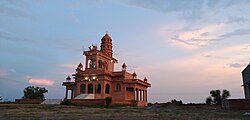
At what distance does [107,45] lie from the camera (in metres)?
52.6

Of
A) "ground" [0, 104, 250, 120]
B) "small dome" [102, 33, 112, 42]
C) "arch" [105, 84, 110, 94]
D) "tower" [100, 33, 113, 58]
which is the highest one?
"small dome" [102, 33, 112, 42]

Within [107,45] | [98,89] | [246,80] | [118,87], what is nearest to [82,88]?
[98,89]

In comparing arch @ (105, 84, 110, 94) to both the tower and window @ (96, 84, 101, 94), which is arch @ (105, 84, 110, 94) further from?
the tower

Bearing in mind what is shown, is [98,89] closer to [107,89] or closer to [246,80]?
[107,89]

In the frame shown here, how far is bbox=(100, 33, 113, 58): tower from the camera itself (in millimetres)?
51969

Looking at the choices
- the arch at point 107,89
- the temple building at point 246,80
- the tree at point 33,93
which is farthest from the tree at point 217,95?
the tree at point 33,93

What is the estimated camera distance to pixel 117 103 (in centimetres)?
3709

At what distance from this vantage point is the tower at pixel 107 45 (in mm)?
51969

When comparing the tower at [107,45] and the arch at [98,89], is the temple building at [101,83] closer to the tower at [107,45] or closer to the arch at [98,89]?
the arch at [98,89]

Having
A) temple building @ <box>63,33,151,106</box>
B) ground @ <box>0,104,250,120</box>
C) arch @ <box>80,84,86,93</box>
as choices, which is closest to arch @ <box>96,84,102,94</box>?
temple building @ <box>63,33,151,106</box>

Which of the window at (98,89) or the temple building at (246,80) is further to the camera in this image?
the window at (98,89)

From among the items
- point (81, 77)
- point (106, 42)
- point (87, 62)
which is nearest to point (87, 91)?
point (81, 77)

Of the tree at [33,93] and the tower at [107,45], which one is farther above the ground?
the tower at [107,45]

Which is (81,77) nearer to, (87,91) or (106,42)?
(87,91)
